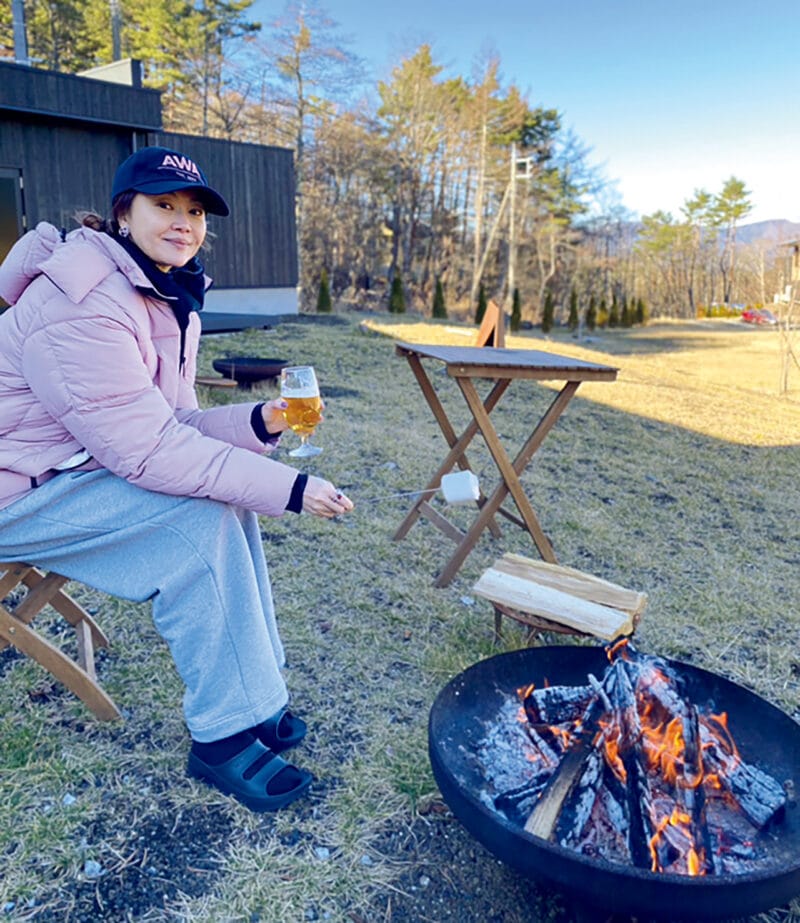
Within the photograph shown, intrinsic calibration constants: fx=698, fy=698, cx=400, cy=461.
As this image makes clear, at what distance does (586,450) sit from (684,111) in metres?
48.8

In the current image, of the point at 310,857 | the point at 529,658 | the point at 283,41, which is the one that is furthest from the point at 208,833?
the point at 283,41

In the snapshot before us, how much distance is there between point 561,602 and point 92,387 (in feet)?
5.15

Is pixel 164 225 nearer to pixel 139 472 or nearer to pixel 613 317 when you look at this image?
pixel 139 472

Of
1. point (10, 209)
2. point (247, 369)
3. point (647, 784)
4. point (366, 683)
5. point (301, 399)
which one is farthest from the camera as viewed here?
point (10, 209)

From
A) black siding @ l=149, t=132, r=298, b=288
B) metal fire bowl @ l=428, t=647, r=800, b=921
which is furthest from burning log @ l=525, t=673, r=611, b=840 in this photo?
black siding @ l=149, t=132, r=298, b=288

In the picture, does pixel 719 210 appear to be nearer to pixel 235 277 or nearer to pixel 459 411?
pixel 235 277

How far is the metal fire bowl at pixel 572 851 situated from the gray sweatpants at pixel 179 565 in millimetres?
469

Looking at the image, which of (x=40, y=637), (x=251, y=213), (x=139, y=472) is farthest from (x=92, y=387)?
(x=251, y=213)

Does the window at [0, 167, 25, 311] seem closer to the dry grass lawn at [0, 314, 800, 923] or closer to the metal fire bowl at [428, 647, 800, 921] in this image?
the dry grass lawn at [0, 314, 800, 923]

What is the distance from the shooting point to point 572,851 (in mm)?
1190

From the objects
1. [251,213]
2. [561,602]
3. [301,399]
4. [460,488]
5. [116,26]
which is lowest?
[561,602]

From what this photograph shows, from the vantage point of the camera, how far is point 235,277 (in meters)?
12.4

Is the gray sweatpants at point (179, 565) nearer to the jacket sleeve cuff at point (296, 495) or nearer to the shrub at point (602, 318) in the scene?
the jacket sleeve cuff at point (296, 495)

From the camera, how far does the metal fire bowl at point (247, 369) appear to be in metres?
6.02
